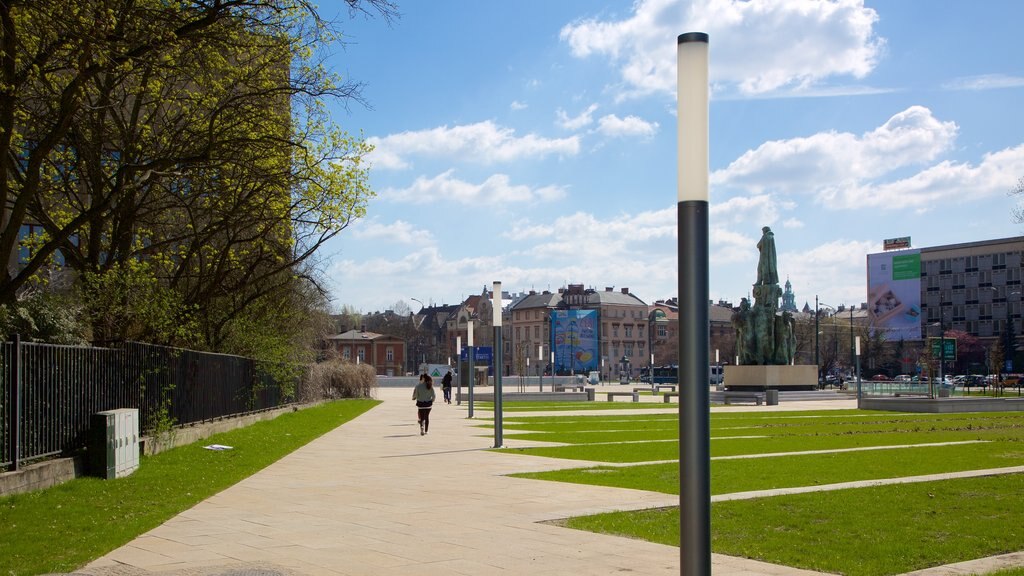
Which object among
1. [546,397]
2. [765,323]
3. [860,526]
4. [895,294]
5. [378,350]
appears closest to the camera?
[860,526]

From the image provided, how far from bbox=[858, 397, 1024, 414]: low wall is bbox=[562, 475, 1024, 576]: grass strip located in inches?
1189

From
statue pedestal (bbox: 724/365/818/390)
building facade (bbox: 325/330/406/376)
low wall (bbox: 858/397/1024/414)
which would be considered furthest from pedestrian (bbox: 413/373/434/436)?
building facade (bbox: 325/330/406/376)

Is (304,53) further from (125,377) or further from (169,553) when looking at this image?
(169,553)

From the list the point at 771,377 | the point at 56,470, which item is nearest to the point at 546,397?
the point at 771,377

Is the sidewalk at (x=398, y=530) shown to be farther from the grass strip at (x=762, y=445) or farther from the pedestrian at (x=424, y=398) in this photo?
the pedestrian at (x=424, y=398)

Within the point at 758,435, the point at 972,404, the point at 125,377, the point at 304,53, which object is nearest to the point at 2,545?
the point at 125,377

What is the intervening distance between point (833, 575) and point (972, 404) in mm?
38647

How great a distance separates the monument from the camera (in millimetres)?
59531

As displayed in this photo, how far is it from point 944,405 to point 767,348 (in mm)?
18674

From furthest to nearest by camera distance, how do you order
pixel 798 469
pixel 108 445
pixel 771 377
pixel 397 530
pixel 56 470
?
pixel 771 377, pixel 798 469, pixel 108 445, pixel 56 470, pixel 397 530

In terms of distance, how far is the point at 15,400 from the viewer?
13922 mm

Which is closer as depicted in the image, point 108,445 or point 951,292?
point 108,445

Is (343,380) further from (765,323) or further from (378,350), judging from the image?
(378,350)

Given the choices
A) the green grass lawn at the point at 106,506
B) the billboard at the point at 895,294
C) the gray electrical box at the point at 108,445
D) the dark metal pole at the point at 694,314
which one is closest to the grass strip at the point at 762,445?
the green grass lawn at the point at 106,506
